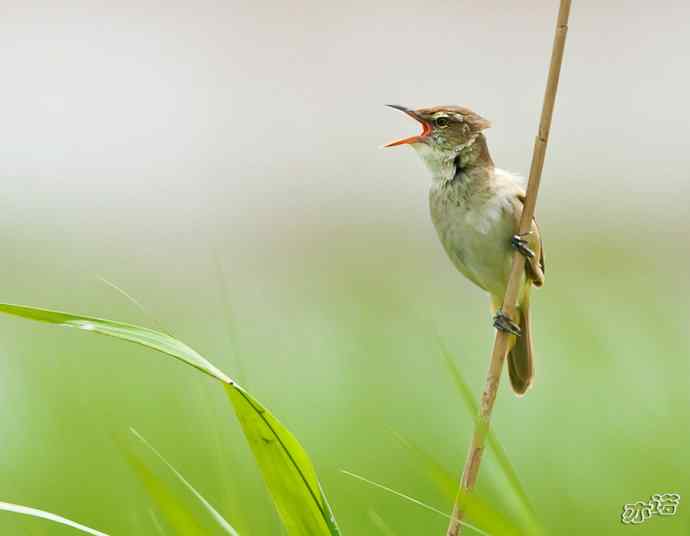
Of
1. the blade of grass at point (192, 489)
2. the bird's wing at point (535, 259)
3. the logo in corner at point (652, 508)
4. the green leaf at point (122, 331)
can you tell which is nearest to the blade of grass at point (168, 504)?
the blade of grass at point (192, 489)

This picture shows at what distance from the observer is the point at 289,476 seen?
1.13 meters

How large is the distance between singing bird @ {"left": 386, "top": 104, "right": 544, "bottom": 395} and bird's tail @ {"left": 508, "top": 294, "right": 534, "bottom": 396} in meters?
0.13

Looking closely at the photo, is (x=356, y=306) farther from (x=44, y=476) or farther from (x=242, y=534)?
(x=242, y=534)

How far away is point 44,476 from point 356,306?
1635mm

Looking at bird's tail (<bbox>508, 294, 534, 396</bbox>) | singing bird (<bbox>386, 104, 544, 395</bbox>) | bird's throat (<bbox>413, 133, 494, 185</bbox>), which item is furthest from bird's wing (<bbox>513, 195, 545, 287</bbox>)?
bird's tail (<bbox>508, 294, 534, 396</bbox>)

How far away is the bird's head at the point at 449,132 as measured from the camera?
7.55 ft

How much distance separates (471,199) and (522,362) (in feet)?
1.61

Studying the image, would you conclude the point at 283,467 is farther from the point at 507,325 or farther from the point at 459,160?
the point at 459,160

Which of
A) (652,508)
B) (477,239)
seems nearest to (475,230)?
(477,239)

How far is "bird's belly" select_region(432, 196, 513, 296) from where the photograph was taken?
2205 millimetres

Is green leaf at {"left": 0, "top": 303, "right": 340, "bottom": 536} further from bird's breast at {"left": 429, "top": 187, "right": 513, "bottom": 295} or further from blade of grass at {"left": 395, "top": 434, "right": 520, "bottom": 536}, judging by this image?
bird's breast at {"left": 429, "top": 187, "right": 513, "bottom": 295}

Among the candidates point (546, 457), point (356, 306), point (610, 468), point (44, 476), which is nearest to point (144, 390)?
point (44, 476)

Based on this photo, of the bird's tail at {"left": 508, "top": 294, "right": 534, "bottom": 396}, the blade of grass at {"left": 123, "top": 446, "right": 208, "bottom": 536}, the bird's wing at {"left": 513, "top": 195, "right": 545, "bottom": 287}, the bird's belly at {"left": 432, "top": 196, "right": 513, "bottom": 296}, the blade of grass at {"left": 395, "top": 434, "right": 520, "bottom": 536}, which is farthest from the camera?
the bird's tail at {"left": 508, "top": 294, "right": 534, "bottom": 396}

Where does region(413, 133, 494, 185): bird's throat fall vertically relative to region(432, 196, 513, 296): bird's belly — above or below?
above
